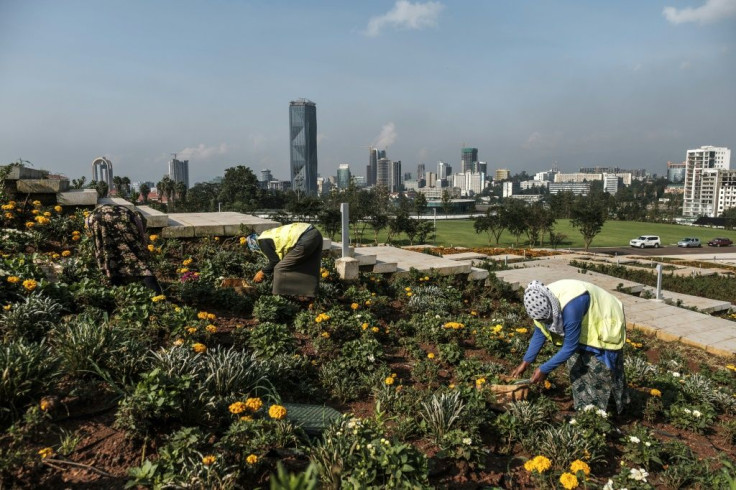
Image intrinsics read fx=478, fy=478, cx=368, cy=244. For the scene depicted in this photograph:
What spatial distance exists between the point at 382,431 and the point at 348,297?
3.35 m

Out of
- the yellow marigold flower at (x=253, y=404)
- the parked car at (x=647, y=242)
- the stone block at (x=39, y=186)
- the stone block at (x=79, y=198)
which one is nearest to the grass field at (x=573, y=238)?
the parked car at (x=647, y=242)

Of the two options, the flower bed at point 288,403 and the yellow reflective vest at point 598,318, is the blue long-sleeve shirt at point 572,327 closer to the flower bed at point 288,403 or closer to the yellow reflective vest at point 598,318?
the yellow reflective vest at point 598,318

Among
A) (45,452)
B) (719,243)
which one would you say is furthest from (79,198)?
(719,243)

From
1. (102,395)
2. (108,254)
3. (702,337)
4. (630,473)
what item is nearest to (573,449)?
(630,473)

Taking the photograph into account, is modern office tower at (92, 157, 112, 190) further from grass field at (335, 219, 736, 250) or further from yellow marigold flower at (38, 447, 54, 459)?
yellow marigold flower at (38, 447, 54, 459)

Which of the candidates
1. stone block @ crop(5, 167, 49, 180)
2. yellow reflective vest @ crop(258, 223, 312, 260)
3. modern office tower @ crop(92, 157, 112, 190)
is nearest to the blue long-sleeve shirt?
yellow reflective vest @ crop(258, 223, 312, 260)

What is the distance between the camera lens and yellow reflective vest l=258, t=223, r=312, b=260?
517 centimetres

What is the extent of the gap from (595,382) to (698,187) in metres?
150

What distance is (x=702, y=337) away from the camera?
6.53 meters

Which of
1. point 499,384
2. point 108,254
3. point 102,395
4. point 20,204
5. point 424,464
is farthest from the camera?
point 20,204

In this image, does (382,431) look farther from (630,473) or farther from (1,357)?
(1,357)

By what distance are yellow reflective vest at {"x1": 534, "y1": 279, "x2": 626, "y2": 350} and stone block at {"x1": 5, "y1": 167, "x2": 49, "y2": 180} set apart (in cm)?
760

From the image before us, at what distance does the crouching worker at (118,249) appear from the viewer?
185 inches

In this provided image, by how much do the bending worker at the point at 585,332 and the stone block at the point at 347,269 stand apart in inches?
132
